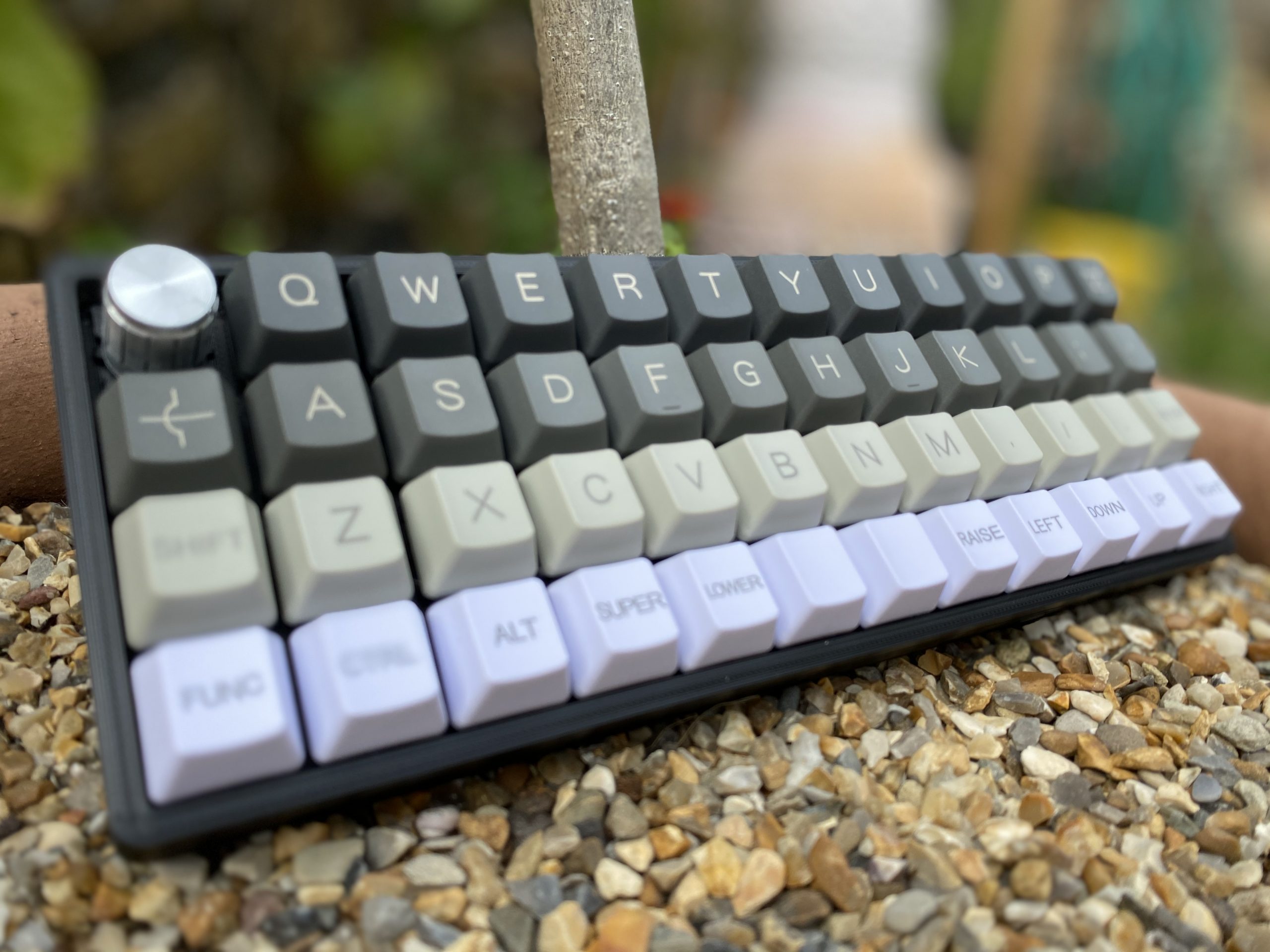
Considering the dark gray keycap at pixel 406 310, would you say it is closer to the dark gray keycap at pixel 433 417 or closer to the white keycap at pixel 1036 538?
the dark gray keycap at pixel 433 417

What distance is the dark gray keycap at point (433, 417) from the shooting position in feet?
1.21

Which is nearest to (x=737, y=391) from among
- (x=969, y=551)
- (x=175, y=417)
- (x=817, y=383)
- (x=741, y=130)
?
(x=817, y=383)

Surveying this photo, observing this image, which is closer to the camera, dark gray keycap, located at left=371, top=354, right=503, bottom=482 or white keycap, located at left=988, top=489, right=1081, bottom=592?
dark gray keycap, located at left=371, top=354, right=503, bottom=482

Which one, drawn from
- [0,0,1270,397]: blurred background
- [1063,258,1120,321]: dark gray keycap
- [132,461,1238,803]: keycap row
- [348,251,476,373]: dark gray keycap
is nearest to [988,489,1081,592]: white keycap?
[132,461,1238,803]: keycap row

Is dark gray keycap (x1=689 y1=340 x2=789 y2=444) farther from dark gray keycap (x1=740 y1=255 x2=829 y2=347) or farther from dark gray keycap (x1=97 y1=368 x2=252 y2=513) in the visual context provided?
dark gray keycap (x1=97 y1=368 x2=252 y2=513)

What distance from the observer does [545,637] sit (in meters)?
0.35

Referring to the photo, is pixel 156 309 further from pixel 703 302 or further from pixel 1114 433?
pixel 1114 433

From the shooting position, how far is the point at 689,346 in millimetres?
466

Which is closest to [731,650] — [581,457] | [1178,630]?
[581,457]

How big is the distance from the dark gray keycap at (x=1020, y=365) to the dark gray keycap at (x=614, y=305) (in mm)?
238

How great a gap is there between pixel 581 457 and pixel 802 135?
5.31 ft

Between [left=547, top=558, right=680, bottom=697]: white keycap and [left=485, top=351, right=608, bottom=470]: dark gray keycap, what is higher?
[left=485, top=351, right=608, bottom=470]: dark gray keycap

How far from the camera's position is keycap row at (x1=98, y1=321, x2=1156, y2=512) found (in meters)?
0.34

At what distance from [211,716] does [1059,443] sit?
1.59 feet
